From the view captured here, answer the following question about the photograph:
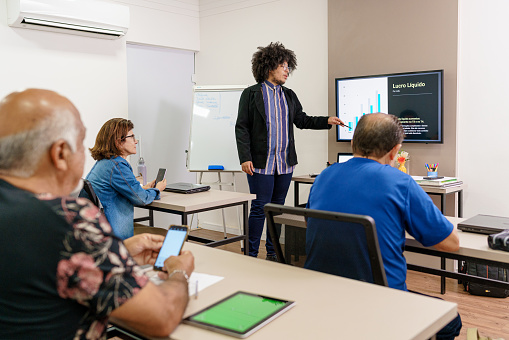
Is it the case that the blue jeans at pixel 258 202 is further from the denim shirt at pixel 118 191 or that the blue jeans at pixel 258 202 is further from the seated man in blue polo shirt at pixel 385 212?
the seated man in blue polo shirt at pixel 385 212

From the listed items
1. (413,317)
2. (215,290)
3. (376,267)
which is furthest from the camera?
(376,267)

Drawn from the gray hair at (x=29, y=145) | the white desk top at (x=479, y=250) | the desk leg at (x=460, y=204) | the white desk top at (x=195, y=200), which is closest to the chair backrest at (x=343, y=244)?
the white desk top at (x=479, y=250)

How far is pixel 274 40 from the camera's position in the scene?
499cm

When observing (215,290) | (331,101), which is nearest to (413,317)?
(215,290)

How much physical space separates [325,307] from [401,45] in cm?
327

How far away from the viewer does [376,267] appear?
1.50m

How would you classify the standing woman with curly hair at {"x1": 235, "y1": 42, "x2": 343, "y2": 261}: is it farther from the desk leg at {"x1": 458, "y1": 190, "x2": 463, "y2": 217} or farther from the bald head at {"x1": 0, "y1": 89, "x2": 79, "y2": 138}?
the bald head at {"x1": 0, "y1": 89, "x2": 79, "y2": 138}

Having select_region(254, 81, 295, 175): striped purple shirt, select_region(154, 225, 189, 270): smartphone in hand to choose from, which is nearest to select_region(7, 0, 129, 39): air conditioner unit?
select_region(254, 81, 295, 175): striped purple shirt

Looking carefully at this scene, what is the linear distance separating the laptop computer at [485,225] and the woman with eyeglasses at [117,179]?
6.03 ft

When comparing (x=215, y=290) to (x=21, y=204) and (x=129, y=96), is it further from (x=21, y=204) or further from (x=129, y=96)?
(x=129, y=96)

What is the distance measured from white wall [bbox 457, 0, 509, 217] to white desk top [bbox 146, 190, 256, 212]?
5.81 ft

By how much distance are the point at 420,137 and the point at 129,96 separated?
3030 millimetres

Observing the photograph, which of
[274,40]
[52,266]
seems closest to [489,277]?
[274,40]

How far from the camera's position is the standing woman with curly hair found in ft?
12.7
